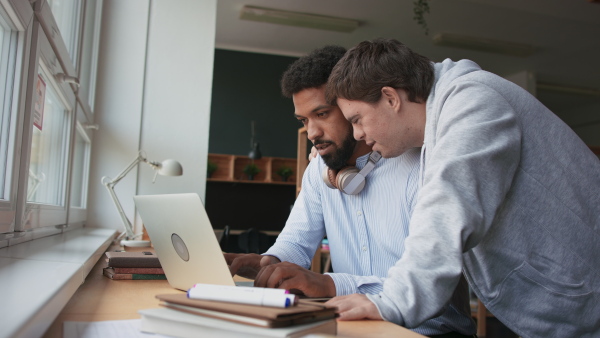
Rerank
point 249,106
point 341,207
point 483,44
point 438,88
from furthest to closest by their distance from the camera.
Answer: point 249,106 → point 483,44 → point 341,207 → point 438,88

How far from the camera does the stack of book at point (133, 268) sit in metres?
1.41

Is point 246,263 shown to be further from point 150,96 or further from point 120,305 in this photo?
point 150,96

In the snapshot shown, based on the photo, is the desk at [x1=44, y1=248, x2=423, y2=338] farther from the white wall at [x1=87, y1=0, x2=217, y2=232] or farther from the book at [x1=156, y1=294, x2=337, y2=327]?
the white wall at [x1=87, y1=0, x2=217, y2=232]

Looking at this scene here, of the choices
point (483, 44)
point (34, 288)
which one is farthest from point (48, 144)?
point (483, 44)

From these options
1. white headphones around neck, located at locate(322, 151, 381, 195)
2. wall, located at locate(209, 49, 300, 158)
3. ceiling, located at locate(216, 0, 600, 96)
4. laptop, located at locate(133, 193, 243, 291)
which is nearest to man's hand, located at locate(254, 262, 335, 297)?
laptop, located at locate(133, 193, 243, 291)

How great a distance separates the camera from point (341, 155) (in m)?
1.80

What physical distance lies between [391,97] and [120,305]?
852mm

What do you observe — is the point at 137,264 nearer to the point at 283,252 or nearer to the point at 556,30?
the point at 283,252

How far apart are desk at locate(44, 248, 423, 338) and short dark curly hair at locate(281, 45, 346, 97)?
0.82 meters

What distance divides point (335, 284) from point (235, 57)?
26.8ft

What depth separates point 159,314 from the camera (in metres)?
0.75

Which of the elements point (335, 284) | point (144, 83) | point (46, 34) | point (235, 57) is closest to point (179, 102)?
point (144, 83)

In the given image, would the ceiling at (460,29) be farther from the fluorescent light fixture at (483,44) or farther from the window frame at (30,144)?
the window frame at (30,144)

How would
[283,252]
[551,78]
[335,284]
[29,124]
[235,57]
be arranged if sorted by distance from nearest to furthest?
[335,284] < [29,124] < [283,252] < [235,57] < [551,78]
